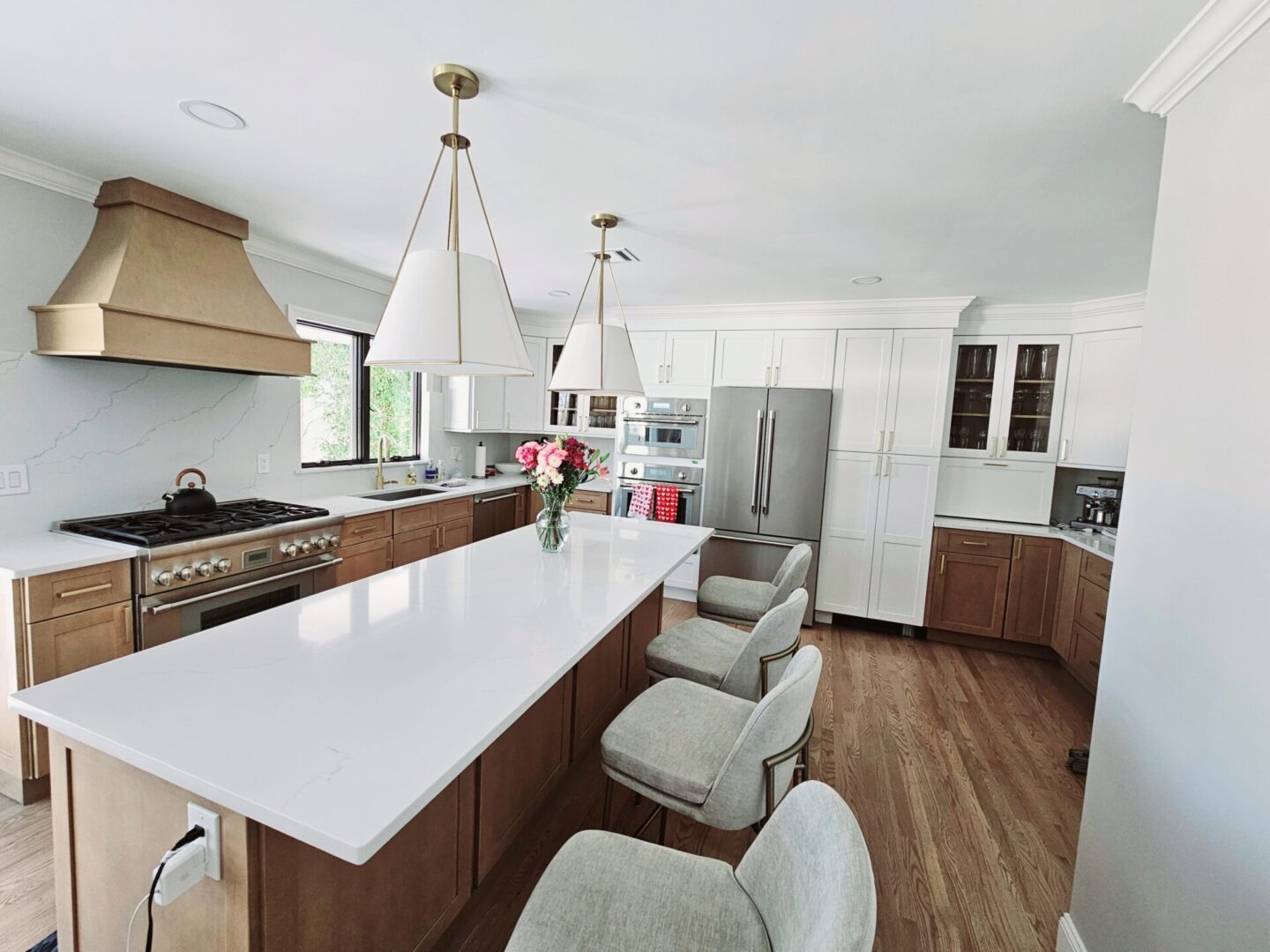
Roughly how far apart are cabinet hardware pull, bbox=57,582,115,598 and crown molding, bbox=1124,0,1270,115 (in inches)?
142

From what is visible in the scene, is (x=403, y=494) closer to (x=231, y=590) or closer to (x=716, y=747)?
(x=231, y=590)

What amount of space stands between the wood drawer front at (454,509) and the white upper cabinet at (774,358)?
2.12 metres

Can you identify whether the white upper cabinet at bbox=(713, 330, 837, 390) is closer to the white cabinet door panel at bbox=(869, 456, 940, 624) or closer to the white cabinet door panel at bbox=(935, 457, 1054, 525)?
the white cabinet door panel at bbox=(869, 456, 940, 624)

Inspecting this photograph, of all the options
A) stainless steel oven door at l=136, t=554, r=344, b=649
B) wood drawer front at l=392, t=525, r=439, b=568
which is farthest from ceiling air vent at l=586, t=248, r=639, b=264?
stainless steel oven door at l=136, t=554, r=344, b=649

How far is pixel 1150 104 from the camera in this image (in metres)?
1.46

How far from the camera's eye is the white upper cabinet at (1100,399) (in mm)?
3521

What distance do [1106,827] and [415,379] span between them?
4517 millimetres

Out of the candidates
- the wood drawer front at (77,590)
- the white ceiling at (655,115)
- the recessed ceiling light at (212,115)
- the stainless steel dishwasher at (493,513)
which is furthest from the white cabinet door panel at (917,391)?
the wood drawer front at (77,590)

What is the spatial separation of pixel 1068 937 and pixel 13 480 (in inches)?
158

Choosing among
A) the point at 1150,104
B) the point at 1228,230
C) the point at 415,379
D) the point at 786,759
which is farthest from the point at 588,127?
the point at 415,379

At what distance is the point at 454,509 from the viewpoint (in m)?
4.10

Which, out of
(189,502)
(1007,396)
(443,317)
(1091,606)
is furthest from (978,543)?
(189,502)

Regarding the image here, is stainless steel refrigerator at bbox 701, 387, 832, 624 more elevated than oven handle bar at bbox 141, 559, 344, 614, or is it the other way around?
stainless steel refrigerator at bbox 701, 387, 832, 624

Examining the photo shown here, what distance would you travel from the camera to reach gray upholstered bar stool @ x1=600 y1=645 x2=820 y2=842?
1.29 meters
